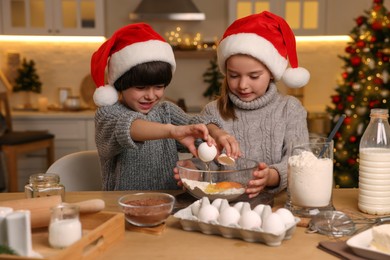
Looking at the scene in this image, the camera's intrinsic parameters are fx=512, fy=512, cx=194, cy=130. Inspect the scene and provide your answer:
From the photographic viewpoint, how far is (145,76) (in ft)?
5.95

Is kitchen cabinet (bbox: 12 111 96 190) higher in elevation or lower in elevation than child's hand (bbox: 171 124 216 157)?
lower

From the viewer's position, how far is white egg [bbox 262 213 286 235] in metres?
1.17

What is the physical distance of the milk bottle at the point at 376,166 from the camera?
1.40 metres

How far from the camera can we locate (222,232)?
1.25 m

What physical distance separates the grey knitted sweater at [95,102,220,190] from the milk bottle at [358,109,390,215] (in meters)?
0.55

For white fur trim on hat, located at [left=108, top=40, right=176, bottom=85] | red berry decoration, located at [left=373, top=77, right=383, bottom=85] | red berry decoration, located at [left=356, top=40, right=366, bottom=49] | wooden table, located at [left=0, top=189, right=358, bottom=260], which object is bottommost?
wooden table, located at [left=0, top=189, right=358, bottom=260]

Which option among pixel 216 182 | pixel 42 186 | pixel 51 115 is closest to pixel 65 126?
pixel 51 115

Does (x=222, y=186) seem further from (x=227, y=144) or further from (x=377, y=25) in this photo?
(x=377, y=25)

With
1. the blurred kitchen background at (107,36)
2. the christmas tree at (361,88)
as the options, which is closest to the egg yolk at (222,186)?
the christmas tree at (361,88)

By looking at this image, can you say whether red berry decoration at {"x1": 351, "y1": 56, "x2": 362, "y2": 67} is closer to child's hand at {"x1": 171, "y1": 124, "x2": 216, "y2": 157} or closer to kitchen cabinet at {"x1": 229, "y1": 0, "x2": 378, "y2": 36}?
kitchen cabinet at {"x1": 229, "y1": 0, "x2": 378, "y2": 36}

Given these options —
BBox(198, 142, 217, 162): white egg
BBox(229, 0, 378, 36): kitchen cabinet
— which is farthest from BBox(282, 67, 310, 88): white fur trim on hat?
BBox(229, 0, 378, 36): kitchen cabinet

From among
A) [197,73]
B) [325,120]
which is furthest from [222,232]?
[197,73]

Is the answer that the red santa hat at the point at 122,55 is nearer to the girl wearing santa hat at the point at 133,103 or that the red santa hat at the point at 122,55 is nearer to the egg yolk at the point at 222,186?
the girl wearing santa hat at the point at 133,103

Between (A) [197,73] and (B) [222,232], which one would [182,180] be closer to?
(B) [222,232]
